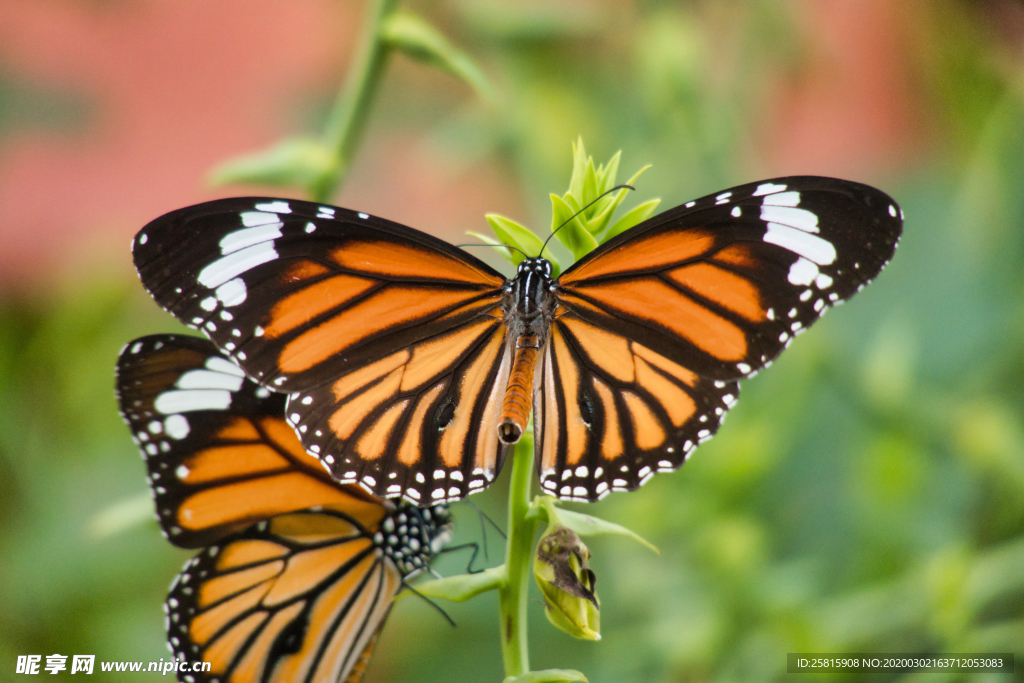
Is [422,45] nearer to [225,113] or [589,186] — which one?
[589,186]

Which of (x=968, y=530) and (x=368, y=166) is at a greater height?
(x=368, y=166)

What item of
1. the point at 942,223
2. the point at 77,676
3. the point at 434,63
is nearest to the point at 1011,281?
the point at 942,223

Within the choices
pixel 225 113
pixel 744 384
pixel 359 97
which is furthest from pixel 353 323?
pixel 225 113

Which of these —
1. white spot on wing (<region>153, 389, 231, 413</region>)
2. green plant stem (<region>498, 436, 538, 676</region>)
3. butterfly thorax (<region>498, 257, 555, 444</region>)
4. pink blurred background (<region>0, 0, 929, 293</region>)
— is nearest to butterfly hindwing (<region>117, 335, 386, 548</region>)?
white spot on wing (<region>153, 389, 231, 413</region>)

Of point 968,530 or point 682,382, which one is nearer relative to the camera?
point 682,382

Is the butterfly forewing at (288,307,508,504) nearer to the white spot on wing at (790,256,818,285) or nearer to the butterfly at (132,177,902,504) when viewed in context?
the butterfly at (132,177,902,504)

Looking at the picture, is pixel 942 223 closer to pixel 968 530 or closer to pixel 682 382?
pixel 968 530

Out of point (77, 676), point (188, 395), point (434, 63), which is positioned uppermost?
point (434, 63)
